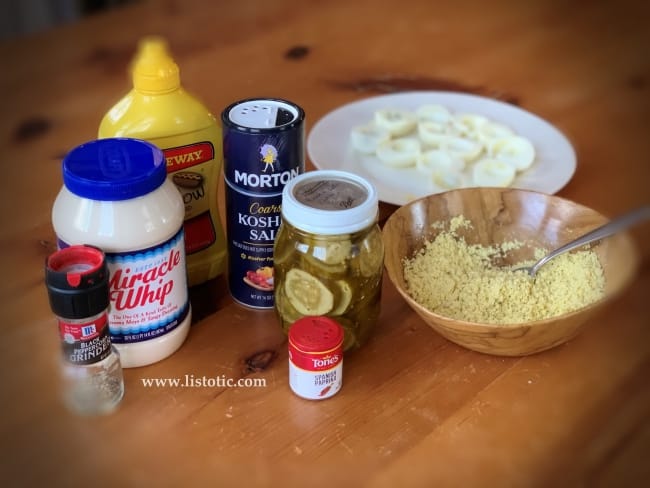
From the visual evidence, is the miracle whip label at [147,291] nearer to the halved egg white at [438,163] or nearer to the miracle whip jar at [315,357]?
the miracle whip jar at [315,357]

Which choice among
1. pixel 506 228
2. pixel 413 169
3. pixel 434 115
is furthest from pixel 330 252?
pixel 434 115

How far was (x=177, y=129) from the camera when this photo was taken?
83 centimetres

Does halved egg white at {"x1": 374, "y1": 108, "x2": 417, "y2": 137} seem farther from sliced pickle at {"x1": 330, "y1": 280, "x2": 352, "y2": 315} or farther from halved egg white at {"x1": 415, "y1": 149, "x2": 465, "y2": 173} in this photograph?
sliced pickle at {"x1": 330, "y1": 280, "x2": 352, "y2": 315}

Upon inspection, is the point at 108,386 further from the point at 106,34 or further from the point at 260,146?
the point at 106,34

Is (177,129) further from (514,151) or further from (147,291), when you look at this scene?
(514,151)

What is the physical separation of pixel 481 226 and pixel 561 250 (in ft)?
0.40

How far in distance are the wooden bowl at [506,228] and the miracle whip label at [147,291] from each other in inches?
8.8

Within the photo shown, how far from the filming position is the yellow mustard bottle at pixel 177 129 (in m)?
0.81

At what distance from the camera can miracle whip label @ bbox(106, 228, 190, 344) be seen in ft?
2.39

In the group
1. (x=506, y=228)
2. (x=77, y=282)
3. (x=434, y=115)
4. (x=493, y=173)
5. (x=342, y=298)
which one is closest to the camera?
(x=77, y=282)

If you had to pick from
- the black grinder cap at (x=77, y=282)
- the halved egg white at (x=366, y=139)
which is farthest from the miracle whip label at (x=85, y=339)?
the halved egg white at (x=366, y=139)

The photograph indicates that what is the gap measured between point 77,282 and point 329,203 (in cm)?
25

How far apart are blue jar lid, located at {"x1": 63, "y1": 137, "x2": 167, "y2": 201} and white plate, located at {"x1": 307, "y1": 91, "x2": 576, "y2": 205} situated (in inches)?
15.5

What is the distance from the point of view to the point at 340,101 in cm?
134
